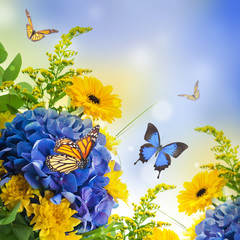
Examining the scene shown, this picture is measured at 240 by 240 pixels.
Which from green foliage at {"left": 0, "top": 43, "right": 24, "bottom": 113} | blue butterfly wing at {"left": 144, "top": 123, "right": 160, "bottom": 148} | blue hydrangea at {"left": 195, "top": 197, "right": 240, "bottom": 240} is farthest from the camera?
blue butterfly wing at {"left": 144, "top": 123, "right": 160, "bottom": 148}

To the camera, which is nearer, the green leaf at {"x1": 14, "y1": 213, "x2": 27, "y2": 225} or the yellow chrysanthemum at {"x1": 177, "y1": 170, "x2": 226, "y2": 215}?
the green leaf at {"x1": 14, "y1": 213, "x2": 27, "y2": 225}

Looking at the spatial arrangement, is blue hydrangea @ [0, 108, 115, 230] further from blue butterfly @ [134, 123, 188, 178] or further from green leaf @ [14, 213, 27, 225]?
blue butterfly @ [134, 123, 188, 178]

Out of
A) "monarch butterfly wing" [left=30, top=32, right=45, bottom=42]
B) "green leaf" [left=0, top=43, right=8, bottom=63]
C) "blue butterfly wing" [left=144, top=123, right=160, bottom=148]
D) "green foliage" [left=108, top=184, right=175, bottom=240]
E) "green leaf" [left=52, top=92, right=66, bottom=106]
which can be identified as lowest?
"green foliage" [left=108, top=184, right=175, bottom=240]

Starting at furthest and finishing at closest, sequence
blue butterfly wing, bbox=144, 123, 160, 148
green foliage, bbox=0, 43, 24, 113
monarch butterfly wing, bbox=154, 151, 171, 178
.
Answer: blue butterfly wing, bbox=144, 123, 160, 148
monarch butterfly wing, bbox=154, 151, 171, 178
green foliage, bbox=0, 43, 24, 113

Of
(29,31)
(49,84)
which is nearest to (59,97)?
(49,84)

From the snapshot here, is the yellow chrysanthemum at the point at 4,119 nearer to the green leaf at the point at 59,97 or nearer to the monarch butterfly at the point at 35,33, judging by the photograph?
the green leaf at the point at 59,97

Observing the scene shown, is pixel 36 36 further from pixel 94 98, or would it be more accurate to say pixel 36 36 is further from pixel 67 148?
pixel 67 148

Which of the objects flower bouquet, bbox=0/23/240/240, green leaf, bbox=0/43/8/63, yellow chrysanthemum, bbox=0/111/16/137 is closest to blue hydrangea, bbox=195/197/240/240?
flower bouquet, bbox=0/23/240/240

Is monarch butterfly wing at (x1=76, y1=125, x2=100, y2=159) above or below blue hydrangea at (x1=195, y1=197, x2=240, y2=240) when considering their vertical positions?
above
